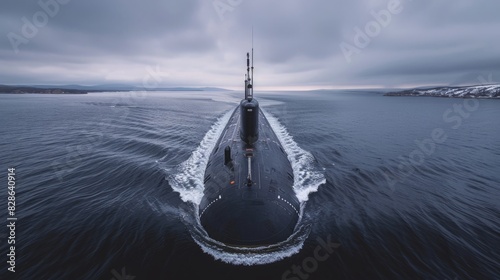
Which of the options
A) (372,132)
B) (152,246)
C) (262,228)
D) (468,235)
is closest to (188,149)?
(152,246)

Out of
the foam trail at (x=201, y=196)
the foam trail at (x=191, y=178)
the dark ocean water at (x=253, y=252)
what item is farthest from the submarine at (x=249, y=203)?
the foam trail at (x=191, y=178)

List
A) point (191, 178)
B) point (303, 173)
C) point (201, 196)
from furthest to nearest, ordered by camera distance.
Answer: point (303, 173) → point (191, 178) → point (201, 196)

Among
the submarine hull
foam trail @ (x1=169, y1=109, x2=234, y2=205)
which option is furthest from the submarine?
foam trail @ (x1=169, y1=109, x2=234, y2=205)

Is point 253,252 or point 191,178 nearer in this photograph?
point 253,252

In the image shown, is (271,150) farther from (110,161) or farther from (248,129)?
(110,161)

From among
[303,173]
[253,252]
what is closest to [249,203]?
[253,252]

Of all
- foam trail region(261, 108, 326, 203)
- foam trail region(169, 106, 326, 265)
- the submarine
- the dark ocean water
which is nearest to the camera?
the dark ocean water

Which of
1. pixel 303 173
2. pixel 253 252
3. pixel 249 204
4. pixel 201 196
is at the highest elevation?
pixel 249 204

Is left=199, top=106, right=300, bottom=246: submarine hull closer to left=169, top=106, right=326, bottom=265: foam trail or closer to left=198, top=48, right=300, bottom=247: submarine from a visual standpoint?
left=198, top=48, right=300, bottom=247: submarine

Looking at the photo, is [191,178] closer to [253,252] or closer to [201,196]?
[201,196]

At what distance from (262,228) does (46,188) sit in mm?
16519

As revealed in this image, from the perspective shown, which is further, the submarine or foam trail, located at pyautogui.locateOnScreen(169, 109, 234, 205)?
foam trail, located at pyautogui.locateOnScreen(169, 109, 234, 205)

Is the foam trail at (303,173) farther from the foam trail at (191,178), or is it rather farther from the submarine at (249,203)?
the foam trail at (191,178)

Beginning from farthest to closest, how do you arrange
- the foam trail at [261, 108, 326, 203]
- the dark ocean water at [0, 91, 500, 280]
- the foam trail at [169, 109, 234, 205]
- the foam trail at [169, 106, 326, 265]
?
the foam trail at [261, 108, 326, 203], the foam trail at [169, 109, 234, 205], the foam trail at [169, 106, 326, 265], the dark ocean water at [0, 91, 500, 280]
